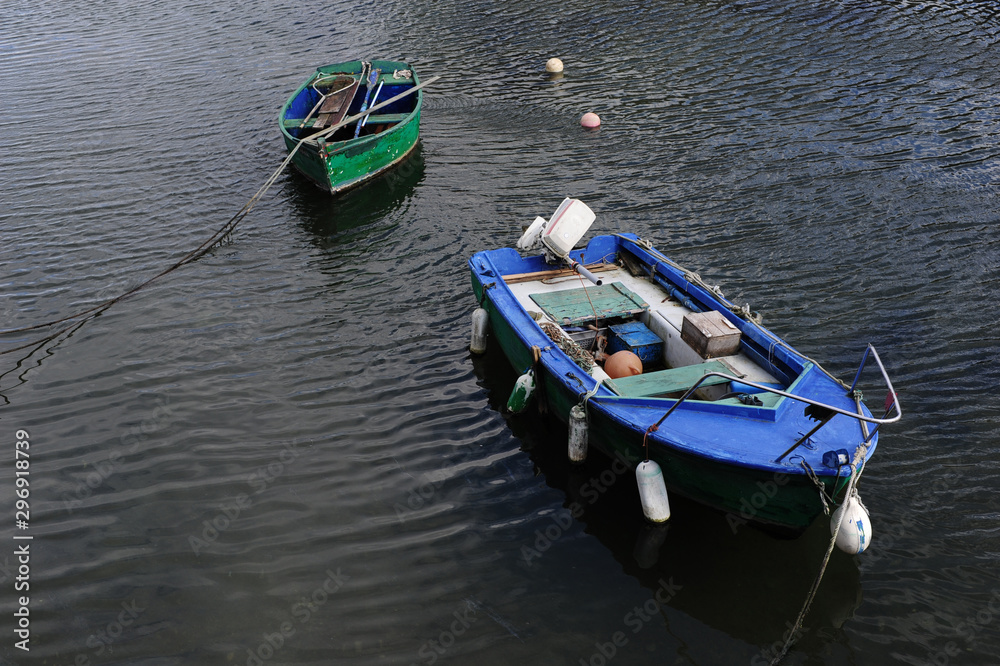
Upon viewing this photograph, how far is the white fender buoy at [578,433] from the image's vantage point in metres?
8.31

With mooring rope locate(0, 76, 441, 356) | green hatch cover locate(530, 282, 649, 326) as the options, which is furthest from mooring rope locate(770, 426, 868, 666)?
mooring rope locate(0, 76, 441, 356)

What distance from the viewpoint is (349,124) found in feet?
59.0

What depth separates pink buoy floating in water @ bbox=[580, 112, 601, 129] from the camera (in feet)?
58.7

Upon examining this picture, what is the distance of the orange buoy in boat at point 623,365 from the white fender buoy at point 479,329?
232 cm

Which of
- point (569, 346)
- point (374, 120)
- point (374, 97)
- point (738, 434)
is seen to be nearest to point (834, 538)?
point (738, 434)

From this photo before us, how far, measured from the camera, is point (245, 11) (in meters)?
28.3

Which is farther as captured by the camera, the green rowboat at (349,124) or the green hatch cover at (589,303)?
the green rowboat at (349,124)

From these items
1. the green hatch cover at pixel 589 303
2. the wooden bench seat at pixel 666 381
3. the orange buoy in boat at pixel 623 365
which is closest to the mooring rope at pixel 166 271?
the green hatch cover at pixel 589 303

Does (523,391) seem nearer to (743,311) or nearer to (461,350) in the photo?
(461,350)

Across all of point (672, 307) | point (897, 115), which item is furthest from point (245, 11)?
point (672, 307)

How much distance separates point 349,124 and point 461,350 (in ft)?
30.0

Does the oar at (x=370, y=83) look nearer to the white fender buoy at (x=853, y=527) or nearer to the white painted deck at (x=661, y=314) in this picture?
the white painted deck at (x=661, y=314)

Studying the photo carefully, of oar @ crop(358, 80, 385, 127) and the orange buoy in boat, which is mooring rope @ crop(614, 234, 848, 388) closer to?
the orange buoy in boat

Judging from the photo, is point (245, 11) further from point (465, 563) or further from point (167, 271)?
point (465, 563)
